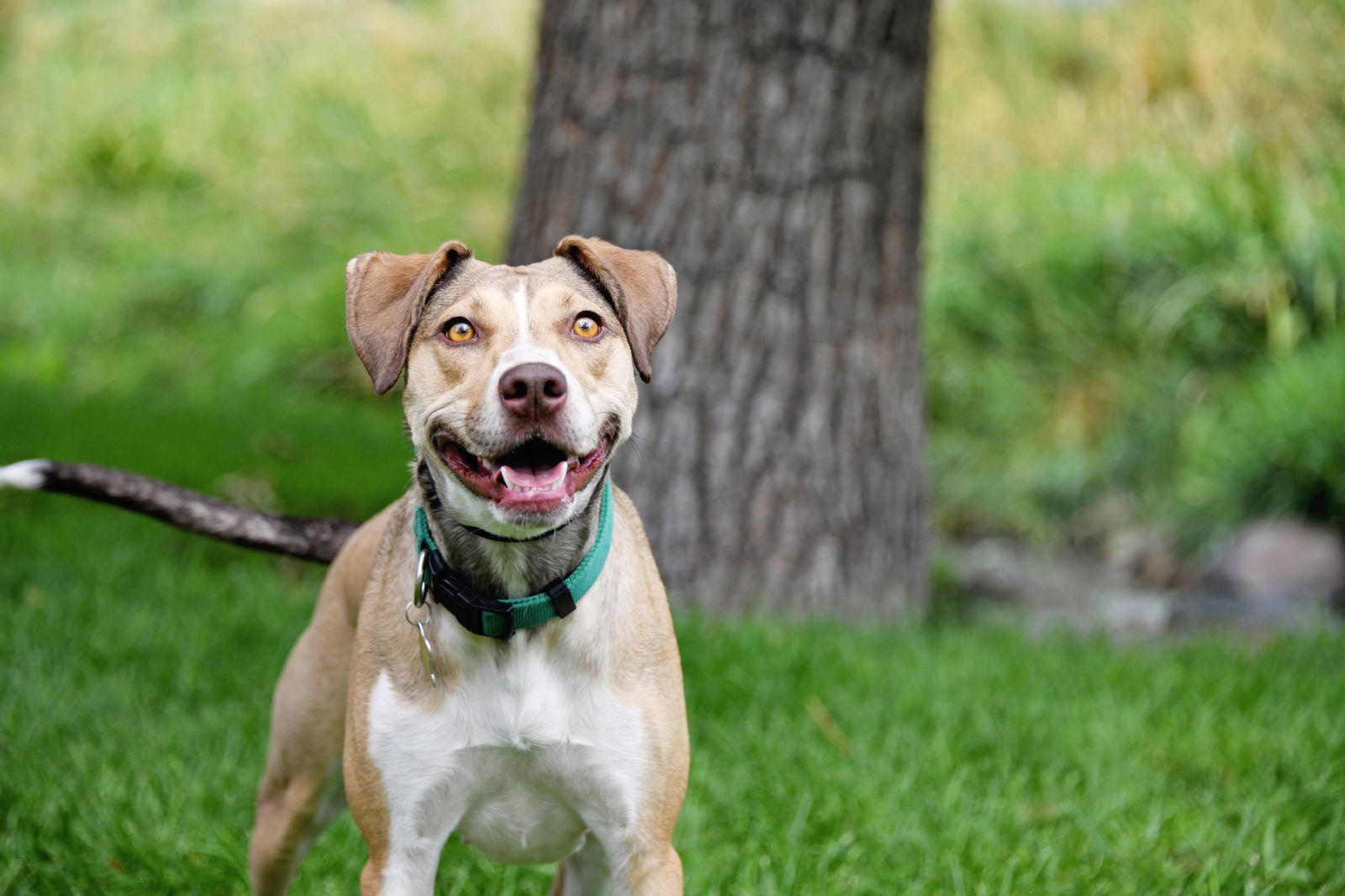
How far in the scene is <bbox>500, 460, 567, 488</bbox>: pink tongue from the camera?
2607mm

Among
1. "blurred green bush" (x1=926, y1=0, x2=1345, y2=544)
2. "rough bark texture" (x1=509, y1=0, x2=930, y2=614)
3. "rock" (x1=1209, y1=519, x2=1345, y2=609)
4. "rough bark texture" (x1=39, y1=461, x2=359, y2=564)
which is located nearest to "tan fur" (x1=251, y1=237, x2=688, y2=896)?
"rough bark texture" (x1=39, y1=461, x2=359, y2=564)

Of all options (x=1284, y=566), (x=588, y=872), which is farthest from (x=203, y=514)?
(x=1284, y=566)

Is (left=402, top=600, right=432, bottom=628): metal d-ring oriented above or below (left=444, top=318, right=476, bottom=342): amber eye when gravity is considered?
below

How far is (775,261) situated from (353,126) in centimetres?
817

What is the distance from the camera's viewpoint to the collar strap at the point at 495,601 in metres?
2.75

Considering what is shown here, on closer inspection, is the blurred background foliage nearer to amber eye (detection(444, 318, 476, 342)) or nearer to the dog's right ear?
the dog's right ear

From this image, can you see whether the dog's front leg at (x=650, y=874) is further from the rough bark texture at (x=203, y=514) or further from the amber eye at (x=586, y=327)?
the rough bark texture at (x=203, y=514)

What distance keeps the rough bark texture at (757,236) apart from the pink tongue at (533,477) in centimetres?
285

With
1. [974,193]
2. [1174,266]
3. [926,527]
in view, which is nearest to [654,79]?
[926,527]

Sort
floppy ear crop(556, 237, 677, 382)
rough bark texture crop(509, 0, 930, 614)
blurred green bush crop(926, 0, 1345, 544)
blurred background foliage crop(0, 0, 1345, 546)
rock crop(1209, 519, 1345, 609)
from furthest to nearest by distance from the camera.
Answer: blurred background foliage crop(0, 0, 1345, 546), blurred green bush crop(926, 0, 1345, 544), rock crop(1209, 519, 1345, 609), rough bark texture crop(509, 0, 930, 614), floppy ear crop(556, 237, 677, 382)

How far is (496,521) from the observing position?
2.70 metres

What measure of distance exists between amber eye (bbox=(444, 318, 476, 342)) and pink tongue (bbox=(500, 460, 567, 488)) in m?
0.34

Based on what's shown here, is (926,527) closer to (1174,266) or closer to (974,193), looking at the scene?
(1174,266)

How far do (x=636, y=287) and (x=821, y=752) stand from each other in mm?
2085
